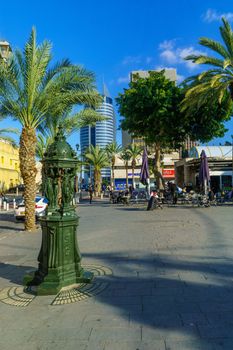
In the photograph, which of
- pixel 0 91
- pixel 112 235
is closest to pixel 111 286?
pixel 112 235

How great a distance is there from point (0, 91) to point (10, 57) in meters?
1.34

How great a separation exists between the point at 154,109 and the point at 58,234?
53.8 ft

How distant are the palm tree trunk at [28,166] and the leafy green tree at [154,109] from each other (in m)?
10.0

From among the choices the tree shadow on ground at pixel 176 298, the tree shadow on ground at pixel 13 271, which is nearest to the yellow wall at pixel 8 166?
the tree shadow on ground at pixel 13 271

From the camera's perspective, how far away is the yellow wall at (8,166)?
53334 mm

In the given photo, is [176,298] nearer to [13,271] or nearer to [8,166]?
[13,271]

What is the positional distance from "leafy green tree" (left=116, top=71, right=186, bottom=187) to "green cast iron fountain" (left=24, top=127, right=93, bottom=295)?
15.1 meters

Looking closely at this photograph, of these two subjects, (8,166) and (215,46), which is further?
(8,166)

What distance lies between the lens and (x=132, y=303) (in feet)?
14.0

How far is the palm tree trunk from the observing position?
1191 cm

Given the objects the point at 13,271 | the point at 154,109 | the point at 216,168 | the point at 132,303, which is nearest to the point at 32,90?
the point at 13,271

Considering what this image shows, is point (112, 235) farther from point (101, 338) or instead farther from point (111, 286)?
point (101, 338)

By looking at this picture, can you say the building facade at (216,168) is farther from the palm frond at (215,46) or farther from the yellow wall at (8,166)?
the yellow wall at (8,166)

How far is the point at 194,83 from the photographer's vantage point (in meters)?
18.3
